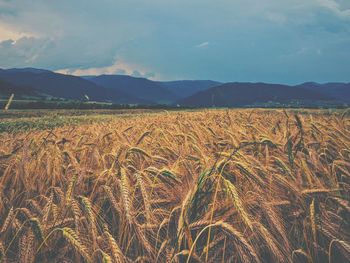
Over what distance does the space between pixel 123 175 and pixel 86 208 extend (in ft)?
1.20

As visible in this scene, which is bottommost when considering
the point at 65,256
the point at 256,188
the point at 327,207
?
the point at 65,256

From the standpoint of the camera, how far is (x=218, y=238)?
198 centimetres

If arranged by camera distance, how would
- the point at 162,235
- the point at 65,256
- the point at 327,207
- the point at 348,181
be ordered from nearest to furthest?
the point at 65,256, the point at 162,235, the point at 327,207, the point at 348,181

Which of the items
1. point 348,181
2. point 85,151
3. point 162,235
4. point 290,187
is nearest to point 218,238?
point 162,235

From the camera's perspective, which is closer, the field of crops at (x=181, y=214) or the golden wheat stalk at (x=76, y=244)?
the golden wheat stalk at (x=76, y=244)

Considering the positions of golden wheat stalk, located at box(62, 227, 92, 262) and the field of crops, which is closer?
golden wheat stalk, located at box(62, 227, 92, 262)

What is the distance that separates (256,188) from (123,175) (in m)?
0.89

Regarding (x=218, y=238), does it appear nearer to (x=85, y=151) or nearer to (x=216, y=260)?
(x=216, y=260)

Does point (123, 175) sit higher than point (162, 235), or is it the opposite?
point (123, 175)

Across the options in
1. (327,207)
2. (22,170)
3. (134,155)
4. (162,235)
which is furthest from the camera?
(134,155)

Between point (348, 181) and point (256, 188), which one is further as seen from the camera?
point (348, 181)

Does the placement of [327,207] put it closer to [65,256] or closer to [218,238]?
A: [218,238]

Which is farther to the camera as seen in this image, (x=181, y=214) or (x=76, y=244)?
(x=181, y=214)

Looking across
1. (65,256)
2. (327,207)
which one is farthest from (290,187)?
(65,256)
